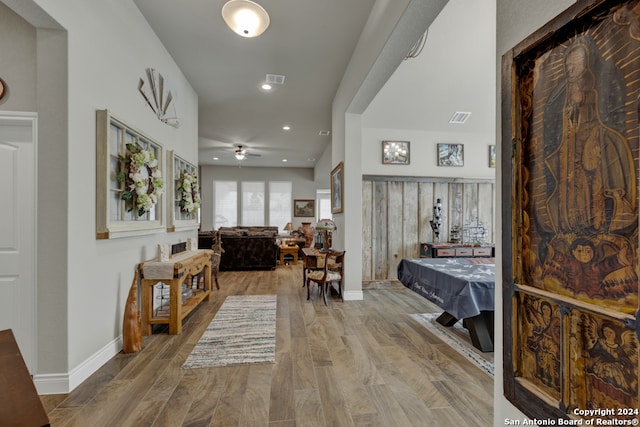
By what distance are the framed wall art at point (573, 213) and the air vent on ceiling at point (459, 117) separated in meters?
4.34

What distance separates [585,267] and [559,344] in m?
0.26

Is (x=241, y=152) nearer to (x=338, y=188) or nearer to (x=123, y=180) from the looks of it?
(x=338, y=188)

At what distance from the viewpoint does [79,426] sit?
63.9 inches

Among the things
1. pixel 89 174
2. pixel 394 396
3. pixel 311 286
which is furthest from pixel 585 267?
pixel 311 286

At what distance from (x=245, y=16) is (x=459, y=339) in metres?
A: 3.58

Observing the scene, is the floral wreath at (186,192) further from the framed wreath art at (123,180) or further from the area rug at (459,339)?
the area rug at (459,339)

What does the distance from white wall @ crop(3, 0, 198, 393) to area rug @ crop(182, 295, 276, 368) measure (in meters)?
0.77

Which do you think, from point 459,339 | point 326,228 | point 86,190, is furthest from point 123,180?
point 459,339

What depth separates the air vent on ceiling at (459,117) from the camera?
4887 mm

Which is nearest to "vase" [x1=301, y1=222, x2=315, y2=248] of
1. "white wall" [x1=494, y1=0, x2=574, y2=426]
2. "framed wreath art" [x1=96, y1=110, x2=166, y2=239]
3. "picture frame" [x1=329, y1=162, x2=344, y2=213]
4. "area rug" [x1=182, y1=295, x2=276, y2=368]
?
"picture frame" [x1=329, y1=162, x2=344, y2=213]

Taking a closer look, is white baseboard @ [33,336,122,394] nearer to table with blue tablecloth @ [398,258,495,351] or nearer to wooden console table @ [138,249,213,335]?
wooden console table @ [138,249,213,335]

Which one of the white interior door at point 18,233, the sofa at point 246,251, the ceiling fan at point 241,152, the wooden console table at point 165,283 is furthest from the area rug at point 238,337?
the ceiling fan at point 241,152

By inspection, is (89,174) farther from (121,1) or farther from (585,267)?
(585,267)

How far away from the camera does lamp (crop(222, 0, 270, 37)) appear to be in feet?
7.41
